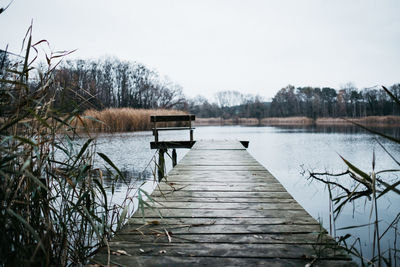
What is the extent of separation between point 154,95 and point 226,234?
35.8 m

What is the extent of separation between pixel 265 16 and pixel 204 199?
84.2ft

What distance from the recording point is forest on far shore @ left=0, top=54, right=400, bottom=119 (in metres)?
1.53

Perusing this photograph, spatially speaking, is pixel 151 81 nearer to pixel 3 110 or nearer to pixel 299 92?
pixel 3 110

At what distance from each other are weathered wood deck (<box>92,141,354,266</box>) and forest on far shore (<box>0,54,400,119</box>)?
0.78 m

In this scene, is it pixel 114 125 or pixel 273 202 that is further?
pixel 114 125

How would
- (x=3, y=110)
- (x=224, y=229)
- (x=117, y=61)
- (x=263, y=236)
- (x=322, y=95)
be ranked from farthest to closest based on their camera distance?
1. (x=322, y=95)
2. (x=117, y=61)
3. (x=224, y=229)
4. (x=263, y=236)
5. (x=3, y=110)

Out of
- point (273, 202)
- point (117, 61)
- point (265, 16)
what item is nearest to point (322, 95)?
point (265, 16)

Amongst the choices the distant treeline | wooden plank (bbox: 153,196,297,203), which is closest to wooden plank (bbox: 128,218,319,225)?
wooden plank (bbox: 153,196,297,203)

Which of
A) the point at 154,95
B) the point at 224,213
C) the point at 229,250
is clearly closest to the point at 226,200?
the point at 224,213

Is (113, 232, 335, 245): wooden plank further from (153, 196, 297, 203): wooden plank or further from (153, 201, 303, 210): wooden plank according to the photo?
(153, 196, 297, 203): wooden plank

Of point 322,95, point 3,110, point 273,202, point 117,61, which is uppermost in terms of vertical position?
point 117,61

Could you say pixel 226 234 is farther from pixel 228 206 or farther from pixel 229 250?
pixel 228 206

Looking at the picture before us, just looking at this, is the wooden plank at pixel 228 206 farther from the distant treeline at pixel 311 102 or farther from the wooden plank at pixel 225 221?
the distant treeline at pixel 311 102

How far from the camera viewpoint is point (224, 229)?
1.48 metres
